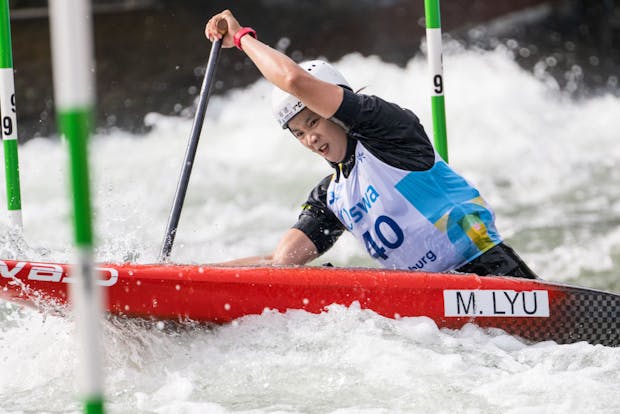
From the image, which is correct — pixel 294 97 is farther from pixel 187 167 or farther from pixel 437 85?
pixel 437 85

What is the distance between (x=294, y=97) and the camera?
11.8 feet

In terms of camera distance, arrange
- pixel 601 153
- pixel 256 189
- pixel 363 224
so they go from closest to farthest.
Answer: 1. pixel 363 224
2. pixel 256 189
3. pixel 601 153

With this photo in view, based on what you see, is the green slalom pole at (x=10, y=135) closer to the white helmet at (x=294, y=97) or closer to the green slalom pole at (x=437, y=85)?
the white helmet at (x=294, y=97)

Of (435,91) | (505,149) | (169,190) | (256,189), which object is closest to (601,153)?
(505,149)

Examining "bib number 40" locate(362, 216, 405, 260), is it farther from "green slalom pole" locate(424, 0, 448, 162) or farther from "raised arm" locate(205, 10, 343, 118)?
"green slalom pole" locate(424, 0, 448, 162)

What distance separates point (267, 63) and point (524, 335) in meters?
1.36

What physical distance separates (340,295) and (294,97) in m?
0.73

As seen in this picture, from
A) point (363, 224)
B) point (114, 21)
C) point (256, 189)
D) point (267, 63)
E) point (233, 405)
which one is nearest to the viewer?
point (233, 405)

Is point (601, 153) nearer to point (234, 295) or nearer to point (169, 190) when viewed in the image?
point (169, 190)

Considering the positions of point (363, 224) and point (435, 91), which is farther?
point (435, 91)

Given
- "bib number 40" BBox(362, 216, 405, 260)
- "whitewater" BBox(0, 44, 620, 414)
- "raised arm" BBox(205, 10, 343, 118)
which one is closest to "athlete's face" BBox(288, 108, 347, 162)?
"raised arm" BBox(205, 10, 343, 118)

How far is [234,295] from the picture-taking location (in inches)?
139

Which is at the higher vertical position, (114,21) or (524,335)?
(114,21)

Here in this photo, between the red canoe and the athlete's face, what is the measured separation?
0.44 m
